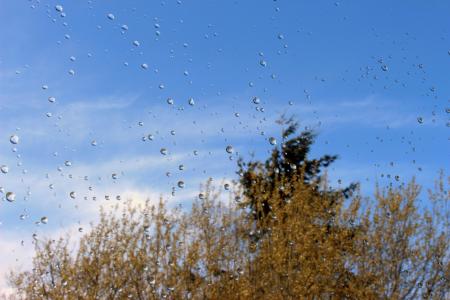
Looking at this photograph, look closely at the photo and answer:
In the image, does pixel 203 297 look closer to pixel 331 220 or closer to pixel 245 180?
pixel 331 220

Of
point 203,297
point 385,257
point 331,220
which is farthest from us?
point 331,220

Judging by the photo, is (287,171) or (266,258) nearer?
(266,258)

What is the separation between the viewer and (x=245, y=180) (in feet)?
64.0

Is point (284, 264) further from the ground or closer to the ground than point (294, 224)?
closer to the ground

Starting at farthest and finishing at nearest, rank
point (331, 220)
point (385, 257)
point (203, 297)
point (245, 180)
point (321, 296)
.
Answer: point (245, 180)
point (331, 220)
point (385, 257)
point (321, 296)
point (203, 297)

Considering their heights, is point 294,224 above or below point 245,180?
below

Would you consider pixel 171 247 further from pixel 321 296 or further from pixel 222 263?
pixel 321 296

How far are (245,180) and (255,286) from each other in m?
6.92

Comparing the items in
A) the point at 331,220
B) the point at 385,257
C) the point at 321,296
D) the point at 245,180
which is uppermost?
the point at 245,180

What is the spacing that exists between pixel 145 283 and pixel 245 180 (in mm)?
7312

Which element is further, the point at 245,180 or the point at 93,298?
the point at 245,180

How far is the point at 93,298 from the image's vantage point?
12859 mm

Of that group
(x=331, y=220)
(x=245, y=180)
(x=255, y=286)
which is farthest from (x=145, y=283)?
(x=245, y=180)

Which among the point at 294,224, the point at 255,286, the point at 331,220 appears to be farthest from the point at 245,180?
the point at 255,286
